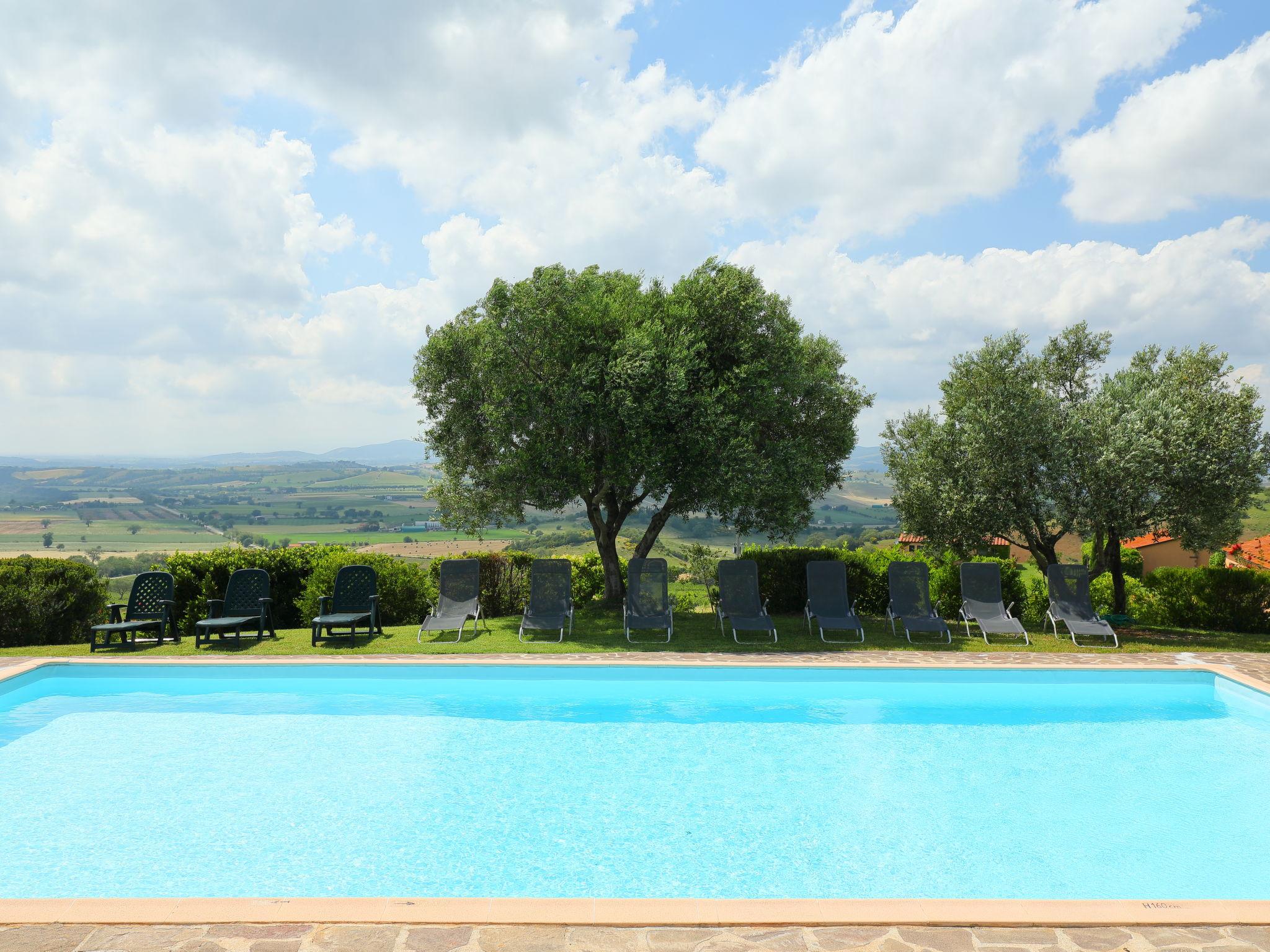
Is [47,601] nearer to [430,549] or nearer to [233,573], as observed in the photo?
[233,573]

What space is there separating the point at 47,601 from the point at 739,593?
38.8 ft

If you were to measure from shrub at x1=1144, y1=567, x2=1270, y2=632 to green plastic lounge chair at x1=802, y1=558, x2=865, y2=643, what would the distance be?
248 inches

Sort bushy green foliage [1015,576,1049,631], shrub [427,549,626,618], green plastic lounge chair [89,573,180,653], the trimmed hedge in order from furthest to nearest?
the trimmed hedge
shrub [427,549,626,618]
bushy green foliage [1015,576,1049,631]
green plastic lounge chair [89,573,180,653]

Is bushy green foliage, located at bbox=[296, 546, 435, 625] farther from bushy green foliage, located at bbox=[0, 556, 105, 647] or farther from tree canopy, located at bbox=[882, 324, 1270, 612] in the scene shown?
tree canopy, located at bbox=[882, 324, 1270, 612]

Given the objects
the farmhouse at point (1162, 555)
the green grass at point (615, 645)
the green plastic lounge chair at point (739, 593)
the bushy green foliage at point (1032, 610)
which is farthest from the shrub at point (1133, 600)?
the farmhouse at point (1162, 555)

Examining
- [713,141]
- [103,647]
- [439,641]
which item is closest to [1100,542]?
[713,141]

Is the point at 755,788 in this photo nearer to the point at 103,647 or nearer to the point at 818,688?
the point at 818,688

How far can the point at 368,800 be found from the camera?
611cm

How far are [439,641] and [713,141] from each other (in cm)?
1050

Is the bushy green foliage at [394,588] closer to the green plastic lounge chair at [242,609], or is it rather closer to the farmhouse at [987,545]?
the green plastic lounge chair at [242,609]

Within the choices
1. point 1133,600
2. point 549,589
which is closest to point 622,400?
point 549,589

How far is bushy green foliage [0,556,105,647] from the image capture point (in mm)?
11805

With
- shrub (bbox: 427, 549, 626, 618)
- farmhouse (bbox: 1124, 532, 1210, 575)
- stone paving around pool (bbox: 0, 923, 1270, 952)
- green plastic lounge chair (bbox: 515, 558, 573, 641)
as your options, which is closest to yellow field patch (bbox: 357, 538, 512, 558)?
shrub (bbox: 427, 549, 626, 618)

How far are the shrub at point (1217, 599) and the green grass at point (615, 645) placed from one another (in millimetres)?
678
